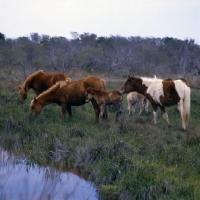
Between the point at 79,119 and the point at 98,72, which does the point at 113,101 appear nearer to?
the point at 79,119

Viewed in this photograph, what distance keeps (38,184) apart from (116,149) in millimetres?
1928

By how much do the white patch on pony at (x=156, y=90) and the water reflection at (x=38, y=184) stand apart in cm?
518

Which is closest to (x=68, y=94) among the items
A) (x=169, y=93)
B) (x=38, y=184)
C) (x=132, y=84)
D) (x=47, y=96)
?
(x=47, y=96)

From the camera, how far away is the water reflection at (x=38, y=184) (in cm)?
697

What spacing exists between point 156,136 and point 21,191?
4534 mm

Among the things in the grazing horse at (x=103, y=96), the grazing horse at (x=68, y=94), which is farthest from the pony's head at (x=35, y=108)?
the grazing horse at (x=103, y=96)

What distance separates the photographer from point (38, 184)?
24.8 feet

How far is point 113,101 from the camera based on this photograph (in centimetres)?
1171

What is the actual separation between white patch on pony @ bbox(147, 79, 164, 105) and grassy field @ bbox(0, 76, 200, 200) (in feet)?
2.70

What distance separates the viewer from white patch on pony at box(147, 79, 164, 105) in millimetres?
12562

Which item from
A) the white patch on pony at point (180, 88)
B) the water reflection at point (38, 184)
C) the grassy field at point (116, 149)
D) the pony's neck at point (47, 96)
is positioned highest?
the white patch on pony at point (180, 88)

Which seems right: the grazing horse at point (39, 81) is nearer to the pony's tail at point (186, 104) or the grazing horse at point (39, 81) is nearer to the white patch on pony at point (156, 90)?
the white patch on pony at point (156, 90)

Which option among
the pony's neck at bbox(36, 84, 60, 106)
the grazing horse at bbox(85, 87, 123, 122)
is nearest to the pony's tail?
the grazing horse at bbox(85, 87, 123, 122)

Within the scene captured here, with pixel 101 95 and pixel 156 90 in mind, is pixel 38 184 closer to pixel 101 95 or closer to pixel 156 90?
pixel 101 95
